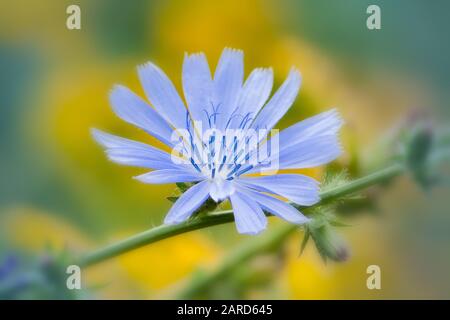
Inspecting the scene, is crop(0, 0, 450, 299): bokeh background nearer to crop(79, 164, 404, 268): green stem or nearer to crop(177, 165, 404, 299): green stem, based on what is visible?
crop(177, 165, 404, 299): green stem

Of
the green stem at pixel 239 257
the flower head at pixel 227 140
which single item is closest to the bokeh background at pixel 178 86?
the green stem at pixel 239 257

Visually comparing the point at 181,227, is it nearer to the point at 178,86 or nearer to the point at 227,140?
the point at 227,140

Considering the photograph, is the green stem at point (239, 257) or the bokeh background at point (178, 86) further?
the bokeh background at point (178, 86)

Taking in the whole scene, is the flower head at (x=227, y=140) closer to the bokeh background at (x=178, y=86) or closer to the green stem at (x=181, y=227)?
the green stem at (x=181, y=227)

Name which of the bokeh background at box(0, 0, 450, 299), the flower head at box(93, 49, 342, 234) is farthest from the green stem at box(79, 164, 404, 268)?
the bokeh background at box(0, 0, 450, 299)

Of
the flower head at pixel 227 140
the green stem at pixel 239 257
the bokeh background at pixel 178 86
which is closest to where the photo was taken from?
the flower head at pixel 227 140
